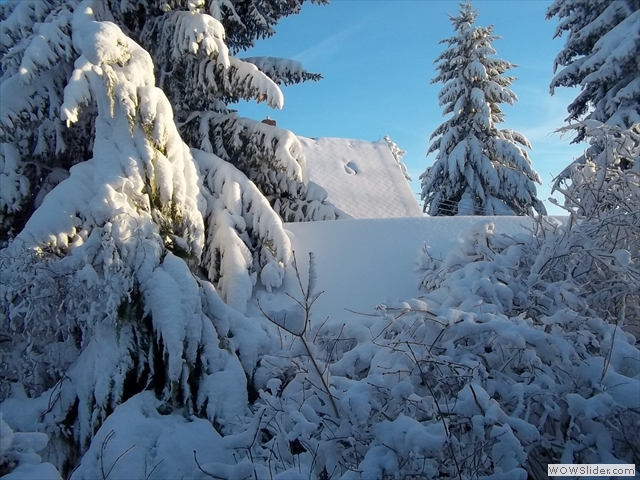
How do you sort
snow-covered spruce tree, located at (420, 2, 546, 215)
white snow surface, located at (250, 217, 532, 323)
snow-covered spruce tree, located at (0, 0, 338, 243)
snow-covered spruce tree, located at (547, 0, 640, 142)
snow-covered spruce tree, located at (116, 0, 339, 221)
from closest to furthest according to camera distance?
white snow surface, located at (250, 217, 532, 323) → snow-covered spruce tree, located at (0, 0, 338, 243) → snow-covered spruce tree, located at (116, 0, 339, 221) → snow-covered spruce tree, located at (547, 0, 640, 142) → snow-covered spruce tree, located at (420, 2, 546, 215)

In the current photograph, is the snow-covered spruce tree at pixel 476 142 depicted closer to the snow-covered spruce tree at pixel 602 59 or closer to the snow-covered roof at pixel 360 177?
the snow-covered roof at pixel 360 177

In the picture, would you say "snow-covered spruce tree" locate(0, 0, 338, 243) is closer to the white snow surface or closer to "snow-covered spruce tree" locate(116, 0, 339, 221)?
"snow-covered spruce tree" locate(116, 0, 339, 221)

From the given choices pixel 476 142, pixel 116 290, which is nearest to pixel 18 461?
pixel 116 290

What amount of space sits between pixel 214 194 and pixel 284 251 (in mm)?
1218

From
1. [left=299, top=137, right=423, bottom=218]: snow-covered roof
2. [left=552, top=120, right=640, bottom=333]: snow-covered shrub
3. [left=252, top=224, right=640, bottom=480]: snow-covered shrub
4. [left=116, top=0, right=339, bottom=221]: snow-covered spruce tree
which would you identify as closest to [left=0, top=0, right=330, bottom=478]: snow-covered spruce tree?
[left=252, top=224, right=640, bottom=480]: snow-covered shrub

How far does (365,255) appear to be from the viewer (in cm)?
627

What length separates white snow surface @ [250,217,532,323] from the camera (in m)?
5.44

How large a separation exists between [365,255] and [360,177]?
10967 mm

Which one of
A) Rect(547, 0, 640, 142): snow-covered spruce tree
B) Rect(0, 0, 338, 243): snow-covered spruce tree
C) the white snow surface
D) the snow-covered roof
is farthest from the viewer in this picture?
the snow-covered roof

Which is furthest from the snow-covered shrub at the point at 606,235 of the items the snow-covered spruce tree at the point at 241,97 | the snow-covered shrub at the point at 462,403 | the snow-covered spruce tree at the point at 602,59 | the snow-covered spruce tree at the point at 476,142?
the snow-covered spruce tree at the point at 476,142

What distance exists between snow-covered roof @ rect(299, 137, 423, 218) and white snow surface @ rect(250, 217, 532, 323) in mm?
7528

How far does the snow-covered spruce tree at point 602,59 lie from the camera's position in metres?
10.6

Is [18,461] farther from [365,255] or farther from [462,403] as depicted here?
[365,255]

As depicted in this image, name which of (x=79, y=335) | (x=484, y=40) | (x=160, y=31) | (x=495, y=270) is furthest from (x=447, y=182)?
(x=79, y=335)
